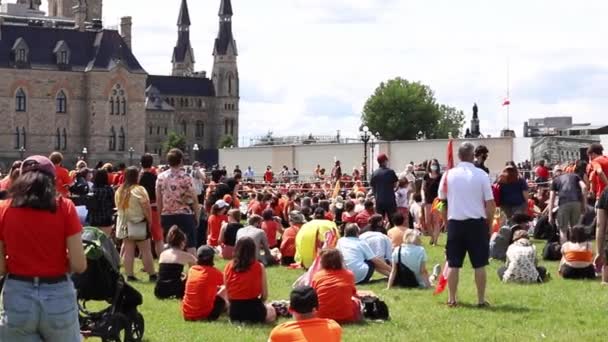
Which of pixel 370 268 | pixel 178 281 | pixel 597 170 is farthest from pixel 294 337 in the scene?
pixel 597 170

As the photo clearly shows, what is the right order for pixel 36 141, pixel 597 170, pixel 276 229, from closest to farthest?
pixel 597 170 → pixel 276 229 → pixel 36 141

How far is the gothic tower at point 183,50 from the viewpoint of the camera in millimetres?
161500

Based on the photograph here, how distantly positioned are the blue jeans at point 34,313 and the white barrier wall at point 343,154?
140ft

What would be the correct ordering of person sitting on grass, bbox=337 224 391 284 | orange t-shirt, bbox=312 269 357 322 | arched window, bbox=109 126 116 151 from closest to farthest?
1. orange t-shirt, bbox=312 269 357 322
2. person sitting on grass, bbox=337 224 391 284
3. arched window, bbox=109 126 116 151

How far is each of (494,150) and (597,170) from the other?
3550 cm

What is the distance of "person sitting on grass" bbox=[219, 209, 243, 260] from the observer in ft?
65.1

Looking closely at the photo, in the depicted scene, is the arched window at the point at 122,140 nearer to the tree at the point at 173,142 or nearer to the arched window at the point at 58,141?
the arched window at the point at 58,141

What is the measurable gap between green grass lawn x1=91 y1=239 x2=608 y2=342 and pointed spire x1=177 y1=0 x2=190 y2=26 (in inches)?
5781

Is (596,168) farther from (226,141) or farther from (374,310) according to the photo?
(226,141)

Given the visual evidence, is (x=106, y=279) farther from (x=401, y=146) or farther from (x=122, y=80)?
(x=122, y=80)

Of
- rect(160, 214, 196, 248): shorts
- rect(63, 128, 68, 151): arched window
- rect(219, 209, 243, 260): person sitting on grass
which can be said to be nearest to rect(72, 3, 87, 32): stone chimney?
rect(63, 128, 68, 151): arched window

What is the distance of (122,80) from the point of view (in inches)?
4011

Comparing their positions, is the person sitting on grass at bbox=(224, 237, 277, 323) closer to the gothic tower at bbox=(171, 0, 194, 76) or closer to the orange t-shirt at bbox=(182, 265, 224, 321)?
the orange t-shirt at bbox=(182, 265, 224, 321)

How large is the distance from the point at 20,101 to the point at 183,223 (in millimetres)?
87151
